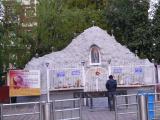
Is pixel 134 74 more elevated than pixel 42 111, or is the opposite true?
pixel 134 74

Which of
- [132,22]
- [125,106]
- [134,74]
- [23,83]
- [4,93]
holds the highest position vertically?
[132,22]

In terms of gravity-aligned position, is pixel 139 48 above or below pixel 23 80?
above

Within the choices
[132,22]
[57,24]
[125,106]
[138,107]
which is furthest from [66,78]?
[138,107]

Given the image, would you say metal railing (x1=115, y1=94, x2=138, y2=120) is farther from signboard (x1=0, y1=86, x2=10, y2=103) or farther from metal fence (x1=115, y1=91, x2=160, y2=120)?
signboard (x1=0, y1=86, x2=10, y2=103)

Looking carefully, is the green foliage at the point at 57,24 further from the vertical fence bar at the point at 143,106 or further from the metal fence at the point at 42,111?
the vertical fence bar at the point at 143,106

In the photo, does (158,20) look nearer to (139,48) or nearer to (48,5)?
(139,48)

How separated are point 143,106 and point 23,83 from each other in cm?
1761

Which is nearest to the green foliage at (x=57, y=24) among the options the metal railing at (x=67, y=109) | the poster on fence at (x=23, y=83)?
the poster on fence at (x=23, y=83)

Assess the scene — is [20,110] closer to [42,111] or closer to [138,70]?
[42,111]

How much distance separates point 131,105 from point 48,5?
2861 cm

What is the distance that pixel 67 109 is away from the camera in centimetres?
1437

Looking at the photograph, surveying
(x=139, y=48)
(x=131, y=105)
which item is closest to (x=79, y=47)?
(x=139, y=48)

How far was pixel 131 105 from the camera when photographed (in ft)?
51.2

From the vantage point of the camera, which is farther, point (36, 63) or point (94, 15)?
point (94, 15)
